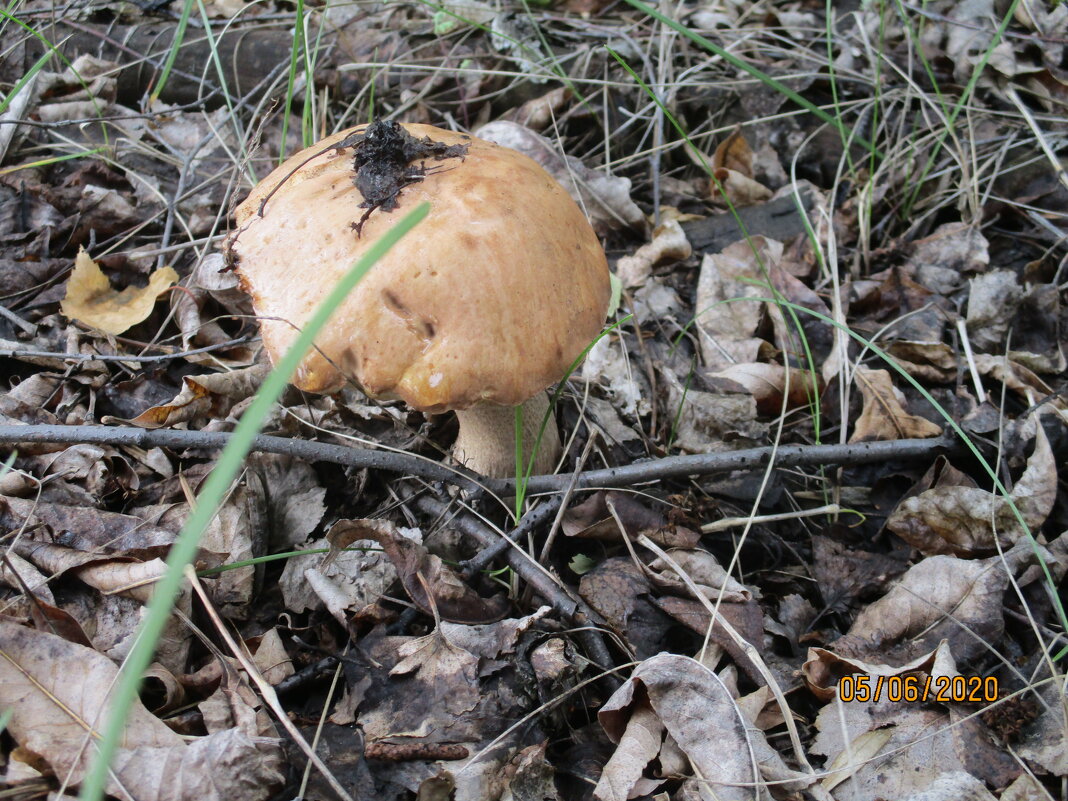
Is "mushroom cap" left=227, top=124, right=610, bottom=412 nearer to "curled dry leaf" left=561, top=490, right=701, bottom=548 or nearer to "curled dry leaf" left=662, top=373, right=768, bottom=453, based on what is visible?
"curled dry leaf" left=561, top=490, right=701, bottom=548

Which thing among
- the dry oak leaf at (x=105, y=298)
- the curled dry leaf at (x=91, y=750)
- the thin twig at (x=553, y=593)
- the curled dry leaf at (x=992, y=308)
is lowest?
the thin twig at (x=553, y=593)

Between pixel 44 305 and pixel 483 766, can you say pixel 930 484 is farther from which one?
pixel 44 305

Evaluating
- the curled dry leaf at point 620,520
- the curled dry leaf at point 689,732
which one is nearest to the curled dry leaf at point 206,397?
the curled dry leaf at point 620,520

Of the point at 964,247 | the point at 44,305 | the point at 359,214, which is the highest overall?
the point at 359,214

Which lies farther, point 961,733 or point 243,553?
point 243,553

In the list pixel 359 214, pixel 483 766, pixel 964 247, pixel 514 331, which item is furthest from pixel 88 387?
pixel 964 247

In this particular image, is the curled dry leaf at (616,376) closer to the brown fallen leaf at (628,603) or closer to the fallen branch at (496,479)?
the fallen branch at (496,479)

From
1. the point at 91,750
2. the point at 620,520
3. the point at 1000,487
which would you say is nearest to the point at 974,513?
the point at 1000,487
